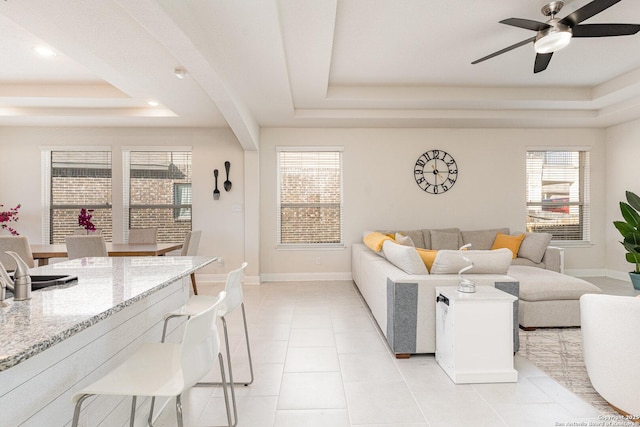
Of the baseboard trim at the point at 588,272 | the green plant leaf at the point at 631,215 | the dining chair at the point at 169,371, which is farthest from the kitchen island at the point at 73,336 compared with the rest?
the baseboard trim at the point at 588,272

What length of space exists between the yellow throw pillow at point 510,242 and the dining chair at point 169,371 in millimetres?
4834

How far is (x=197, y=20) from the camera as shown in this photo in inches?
98.3

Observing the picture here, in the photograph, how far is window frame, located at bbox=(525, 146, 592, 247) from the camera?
5766 millimetres

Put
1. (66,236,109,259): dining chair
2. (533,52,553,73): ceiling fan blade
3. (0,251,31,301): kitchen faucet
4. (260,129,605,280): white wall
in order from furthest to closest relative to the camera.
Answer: (260,129,605,280): white wall < (66,236,109,259): dining chair < (533,52,553,73): ceiling fan blade < (0,251,31,301): kitchen faucet

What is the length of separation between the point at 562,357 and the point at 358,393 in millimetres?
1751

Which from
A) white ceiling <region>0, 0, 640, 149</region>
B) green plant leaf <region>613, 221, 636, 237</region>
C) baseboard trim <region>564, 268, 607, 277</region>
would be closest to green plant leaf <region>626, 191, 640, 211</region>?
green plant leaf <region>613, 221, 636, 237</region>

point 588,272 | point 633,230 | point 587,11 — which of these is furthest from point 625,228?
point 587,11

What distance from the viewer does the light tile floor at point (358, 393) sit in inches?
76.1

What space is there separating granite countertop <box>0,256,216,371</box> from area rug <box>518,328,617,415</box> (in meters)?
2.57

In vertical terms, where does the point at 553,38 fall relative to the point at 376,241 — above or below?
above

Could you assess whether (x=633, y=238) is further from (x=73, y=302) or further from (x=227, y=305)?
(x=73, y=302)

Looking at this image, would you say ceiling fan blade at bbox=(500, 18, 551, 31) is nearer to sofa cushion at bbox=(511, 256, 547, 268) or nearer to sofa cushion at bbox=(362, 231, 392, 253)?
sofa cushion at bbox=(362, 231, 392, 253)

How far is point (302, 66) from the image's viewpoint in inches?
136

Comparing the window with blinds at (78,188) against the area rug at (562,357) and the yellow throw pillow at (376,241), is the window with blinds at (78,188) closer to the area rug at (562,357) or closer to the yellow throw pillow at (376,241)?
the yellow throw pillow at (376,241)
